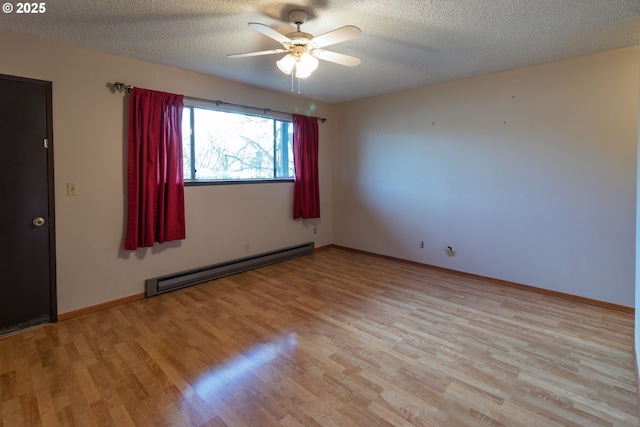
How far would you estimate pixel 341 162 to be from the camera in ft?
17.4

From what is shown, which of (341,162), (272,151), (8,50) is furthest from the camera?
(341,162)

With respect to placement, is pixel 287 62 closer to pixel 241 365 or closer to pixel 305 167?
pixel 241 365

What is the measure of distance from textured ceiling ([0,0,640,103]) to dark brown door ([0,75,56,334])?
0.58 metres

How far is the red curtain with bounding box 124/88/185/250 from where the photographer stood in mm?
3100

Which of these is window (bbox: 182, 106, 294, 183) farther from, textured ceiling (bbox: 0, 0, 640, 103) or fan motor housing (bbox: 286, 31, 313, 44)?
fan motor housing (bbox: 286, 31, 313, 44)

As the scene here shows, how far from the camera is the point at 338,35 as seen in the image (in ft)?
6.72

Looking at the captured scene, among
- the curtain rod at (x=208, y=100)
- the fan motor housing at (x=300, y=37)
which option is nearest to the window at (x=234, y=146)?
the curtain rod at (x=208, y=100)

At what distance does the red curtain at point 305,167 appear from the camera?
15.3 feet

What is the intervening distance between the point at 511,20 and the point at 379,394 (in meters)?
2.79

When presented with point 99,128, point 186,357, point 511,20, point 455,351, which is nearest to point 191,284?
point 186,357

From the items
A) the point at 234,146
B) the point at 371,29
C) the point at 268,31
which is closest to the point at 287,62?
the point at 268,31

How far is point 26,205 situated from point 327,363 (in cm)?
276

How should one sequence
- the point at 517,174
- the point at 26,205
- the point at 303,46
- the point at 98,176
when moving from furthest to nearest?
1. the point at 517,174
2. the point at 98,176
3. the point at 26,205
4. the point at 303,46

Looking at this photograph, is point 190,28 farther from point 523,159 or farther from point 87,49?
point 523,159
